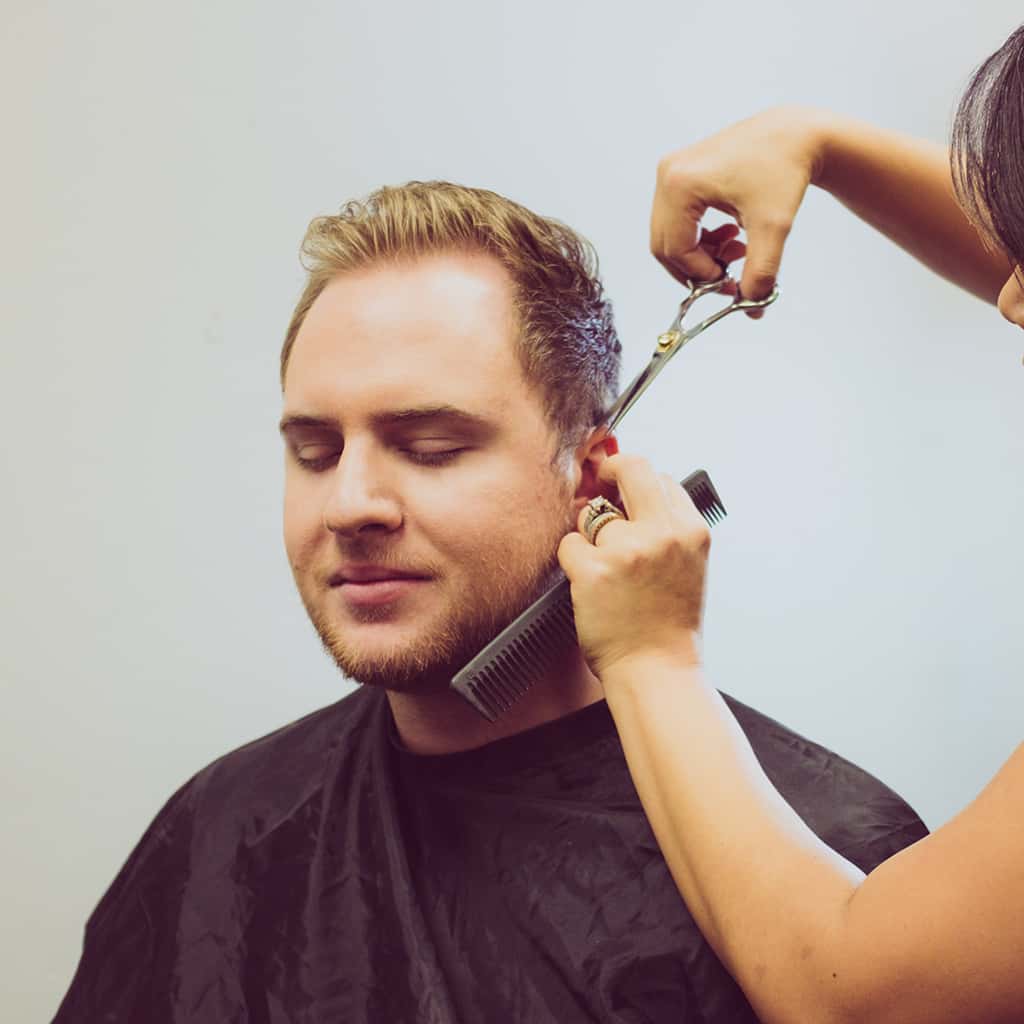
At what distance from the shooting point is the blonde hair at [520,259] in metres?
1.27

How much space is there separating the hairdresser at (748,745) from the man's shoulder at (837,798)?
266 millimetres

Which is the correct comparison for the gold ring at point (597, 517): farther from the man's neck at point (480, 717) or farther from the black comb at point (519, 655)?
the man's neck at point (480, 717)

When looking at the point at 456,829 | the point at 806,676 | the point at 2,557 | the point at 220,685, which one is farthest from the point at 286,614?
the point at 806,676

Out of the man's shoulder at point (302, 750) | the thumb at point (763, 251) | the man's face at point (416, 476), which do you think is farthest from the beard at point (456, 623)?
the thumb at point (763, 251)

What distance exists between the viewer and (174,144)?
169 cm

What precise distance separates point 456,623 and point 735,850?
0.43m

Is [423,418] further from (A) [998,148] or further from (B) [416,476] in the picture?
(A) [998,148]

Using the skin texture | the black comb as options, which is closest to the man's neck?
the skin texture

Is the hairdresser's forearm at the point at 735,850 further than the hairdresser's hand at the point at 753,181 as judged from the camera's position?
No

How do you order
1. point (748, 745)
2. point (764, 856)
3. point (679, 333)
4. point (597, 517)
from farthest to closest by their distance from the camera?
point (679, 333)
point (597, 517)
point (748, 745)
point (764, 856)

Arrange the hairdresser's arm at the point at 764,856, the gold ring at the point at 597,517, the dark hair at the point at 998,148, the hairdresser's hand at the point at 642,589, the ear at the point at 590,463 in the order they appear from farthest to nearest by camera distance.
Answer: the ear at the point at 590,463 → the gold ring at the point at 597,517 → the hairdresser's hand at the point at 642,589 → the dark hair at the point at 998,148 → the hairdresser's arm at the point at 764,856

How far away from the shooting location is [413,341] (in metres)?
1.17

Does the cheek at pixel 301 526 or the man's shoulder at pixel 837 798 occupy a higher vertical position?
the cheek at pixel 301 526

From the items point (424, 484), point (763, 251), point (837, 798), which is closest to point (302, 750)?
point (424, 484)
